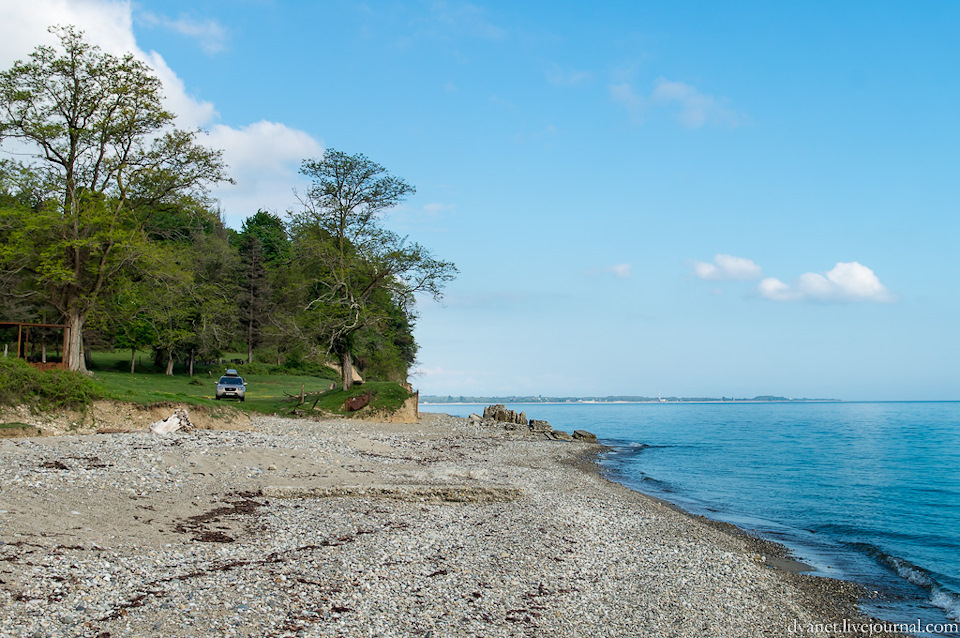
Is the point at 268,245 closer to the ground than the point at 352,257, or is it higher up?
higher up

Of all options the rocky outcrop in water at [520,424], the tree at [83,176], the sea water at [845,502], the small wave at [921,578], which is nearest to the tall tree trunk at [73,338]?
the tree at [83,176]

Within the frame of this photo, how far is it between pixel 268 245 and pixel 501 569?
290 ft

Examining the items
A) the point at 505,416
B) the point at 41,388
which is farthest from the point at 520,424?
the point at 41,388

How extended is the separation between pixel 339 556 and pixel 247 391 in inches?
1557

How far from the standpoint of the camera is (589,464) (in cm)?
2947

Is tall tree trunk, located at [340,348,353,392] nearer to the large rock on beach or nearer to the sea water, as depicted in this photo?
the large rock on beach

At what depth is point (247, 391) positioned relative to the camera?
46.3 m

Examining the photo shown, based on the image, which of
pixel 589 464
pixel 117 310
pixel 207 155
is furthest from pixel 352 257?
pixel 589 464

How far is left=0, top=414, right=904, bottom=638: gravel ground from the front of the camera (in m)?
7.30

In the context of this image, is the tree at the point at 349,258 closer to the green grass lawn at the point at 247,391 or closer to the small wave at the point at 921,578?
the green grass lawn at the point at 247,391

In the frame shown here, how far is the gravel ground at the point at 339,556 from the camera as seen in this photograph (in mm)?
7305

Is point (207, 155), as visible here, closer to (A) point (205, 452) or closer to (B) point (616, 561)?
(A) point (205, 452)

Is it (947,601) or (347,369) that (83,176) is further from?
(947,601)

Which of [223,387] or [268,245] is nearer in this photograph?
[223,387]
